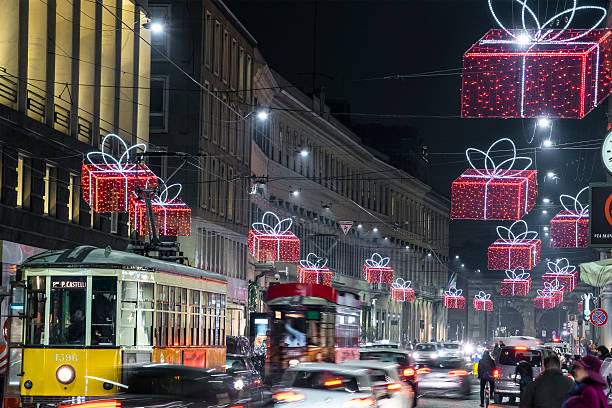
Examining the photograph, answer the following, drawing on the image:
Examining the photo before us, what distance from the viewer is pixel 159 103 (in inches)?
2388

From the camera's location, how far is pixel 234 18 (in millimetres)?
65500

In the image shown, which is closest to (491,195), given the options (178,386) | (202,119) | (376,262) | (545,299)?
(178,386)

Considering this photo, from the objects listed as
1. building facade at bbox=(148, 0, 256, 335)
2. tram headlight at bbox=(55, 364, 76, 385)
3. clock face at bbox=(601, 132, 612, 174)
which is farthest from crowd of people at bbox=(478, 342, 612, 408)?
building facade at bbox=(148, 0, 256, 335)

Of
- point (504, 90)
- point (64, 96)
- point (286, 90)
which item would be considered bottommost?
point (504, 90)

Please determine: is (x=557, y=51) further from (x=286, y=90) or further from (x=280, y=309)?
(x=286, y=90)

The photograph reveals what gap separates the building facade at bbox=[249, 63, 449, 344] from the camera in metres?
74.0

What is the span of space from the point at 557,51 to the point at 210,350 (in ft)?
45.1

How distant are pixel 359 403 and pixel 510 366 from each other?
49.7ft

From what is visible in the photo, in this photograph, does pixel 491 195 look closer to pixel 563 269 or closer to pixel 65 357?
pixel 65 357

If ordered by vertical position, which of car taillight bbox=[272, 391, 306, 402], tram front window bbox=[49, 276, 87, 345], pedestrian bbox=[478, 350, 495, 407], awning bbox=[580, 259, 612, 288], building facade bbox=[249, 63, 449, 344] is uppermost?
building facade bbox=[249, 63, 449, 344]

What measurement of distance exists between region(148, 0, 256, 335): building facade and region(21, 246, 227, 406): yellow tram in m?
32.4

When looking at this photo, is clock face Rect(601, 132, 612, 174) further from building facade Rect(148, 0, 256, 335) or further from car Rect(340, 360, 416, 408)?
building facade Rect(148, 0, 256, 335)

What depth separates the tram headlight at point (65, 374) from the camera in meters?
23.2

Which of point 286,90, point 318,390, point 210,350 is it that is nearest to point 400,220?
point 286,90
